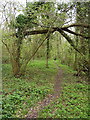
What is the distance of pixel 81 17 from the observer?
34.2ft

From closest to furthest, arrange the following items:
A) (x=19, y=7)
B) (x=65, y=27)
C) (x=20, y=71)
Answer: (x=19, y=7), (x=20, y=71), (x=65, y=27)

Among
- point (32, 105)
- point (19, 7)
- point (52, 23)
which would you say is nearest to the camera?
point (32, 105)

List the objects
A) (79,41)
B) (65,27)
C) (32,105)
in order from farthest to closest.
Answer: (79,41), (65,27), (32,105)

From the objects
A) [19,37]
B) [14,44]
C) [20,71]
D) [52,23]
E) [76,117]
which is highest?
[52,23]

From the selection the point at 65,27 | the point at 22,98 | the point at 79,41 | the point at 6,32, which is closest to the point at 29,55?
the point at 6,32

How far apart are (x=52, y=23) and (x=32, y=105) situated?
7236 mm

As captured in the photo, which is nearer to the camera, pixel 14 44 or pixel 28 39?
pixel 14 44

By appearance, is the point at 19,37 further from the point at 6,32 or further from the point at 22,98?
the point at 22,98

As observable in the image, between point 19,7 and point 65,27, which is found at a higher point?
point 19,7

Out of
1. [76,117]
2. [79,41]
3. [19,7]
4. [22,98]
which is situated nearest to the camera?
[76,117]

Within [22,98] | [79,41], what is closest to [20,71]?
[22,98]

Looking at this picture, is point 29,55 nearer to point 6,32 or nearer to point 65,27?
point 6,32

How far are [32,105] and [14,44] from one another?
6540 mm

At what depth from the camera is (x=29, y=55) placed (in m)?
10.9
